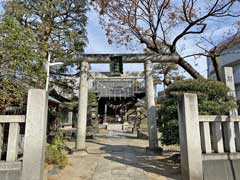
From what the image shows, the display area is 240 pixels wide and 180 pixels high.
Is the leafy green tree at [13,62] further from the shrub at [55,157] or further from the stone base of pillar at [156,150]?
the stone base of pillar at [156,150]

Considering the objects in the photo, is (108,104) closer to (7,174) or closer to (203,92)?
(203,92)

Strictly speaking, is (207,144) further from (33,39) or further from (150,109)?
(33,39)

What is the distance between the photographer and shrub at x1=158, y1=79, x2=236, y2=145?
575 cm

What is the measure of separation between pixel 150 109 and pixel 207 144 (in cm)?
355

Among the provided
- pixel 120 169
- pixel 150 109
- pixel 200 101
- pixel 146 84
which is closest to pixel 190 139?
pixel 200 101

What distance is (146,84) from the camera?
27.5ft

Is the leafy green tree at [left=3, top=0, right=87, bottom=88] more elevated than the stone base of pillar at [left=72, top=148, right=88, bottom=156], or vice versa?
the leafy green tree at [left=3, top=0, right=87, bottom=88]

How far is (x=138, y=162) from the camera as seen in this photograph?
6348mm

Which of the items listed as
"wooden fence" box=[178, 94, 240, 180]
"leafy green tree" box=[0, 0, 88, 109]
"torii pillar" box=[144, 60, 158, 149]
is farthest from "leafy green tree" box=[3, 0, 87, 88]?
"wooden fence" box=[178, 94, 240, 180]

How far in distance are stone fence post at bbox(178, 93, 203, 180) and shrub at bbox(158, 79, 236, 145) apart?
127cm

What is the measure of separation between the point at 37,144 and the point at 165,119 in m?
3.79

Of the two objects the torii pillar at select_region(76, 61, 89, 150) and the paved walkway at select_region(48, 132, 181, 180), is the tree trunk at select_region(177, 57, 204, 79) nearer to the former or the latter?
the paved walkway at select_region(48, 132, 181, 180)

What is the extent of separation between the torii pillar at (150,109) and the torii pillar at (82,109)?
8.00 feet

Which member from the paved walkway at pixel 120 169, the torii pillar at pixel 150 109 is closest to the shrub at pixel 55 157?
the paved walkway at pixel 120 169
